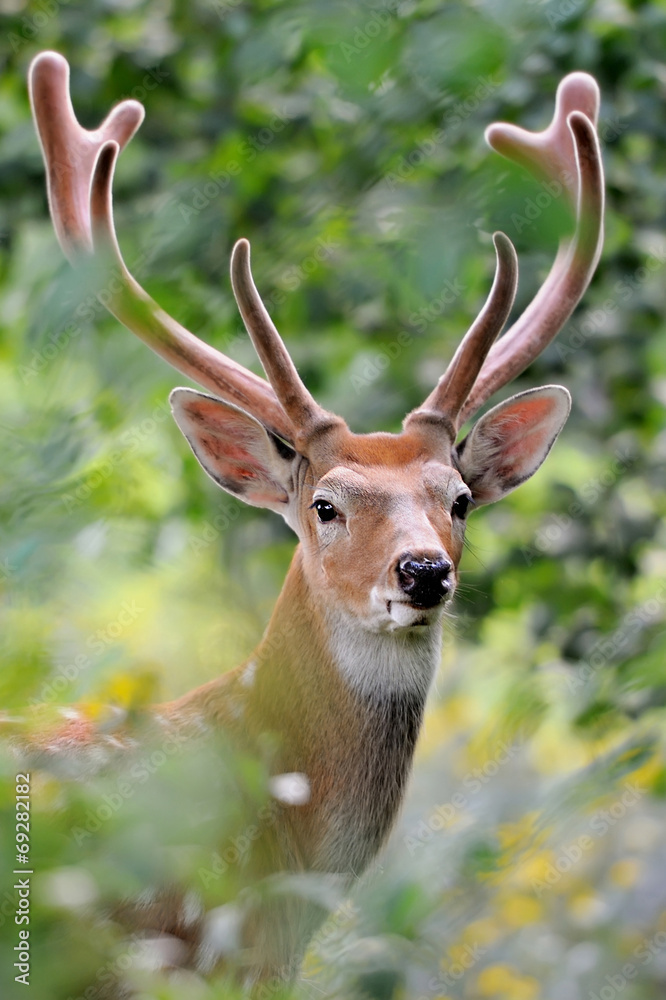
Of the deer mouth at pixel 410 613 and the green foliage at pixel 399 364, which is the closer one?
the green foliage at pixel 399 364

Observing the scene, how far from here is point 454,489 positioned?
10.4 feet

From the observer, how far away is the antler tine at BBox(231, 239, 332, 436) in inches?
121

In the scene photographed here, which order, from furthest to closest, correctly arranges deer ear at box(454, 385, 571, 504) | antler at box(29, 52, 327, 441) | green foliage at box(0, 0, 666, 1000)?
1. deer ear at box(454, 385, 571, 504)
2. antler at box(29, 52, 327, 441)
3. green foliage at box(0, 0, 666, 1000)

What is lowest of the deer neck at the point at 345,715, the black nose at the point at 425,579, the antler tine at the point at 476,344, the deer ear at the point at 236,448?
the deer neck at the point at 345,715

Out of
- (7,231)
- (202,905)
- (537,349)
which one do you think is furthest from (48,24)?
(202,905)

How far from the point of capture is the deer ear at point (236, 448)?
3357 mm

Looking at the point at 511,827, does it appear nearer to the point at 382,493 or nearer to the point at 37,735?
the point at 382,493

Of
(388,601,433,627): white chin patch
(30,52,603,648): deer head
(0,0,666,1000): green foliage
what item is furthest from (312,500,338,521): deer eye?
(0,0,666,1000): green foliage

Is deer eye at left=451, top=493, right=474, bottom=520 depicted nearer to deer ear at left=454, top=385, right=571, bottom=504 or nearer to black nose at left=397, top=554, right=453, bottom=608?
deer ear at left=454, top=385, right=571, bottom=504

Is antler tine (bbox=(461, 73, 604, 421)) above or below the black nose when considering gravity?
above

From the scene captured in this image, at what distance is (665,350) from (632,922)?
2.38 m

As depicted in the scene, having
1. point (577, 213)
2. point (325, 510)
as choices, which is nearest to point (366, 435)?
point (325, 510)

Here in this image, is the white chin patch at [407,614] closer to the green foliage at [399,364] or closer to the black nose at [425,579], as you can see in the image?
the black nose at [425,579]

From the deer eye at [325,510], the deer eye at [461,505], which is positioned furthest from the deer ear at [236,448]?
the deer eye at [461,505]
